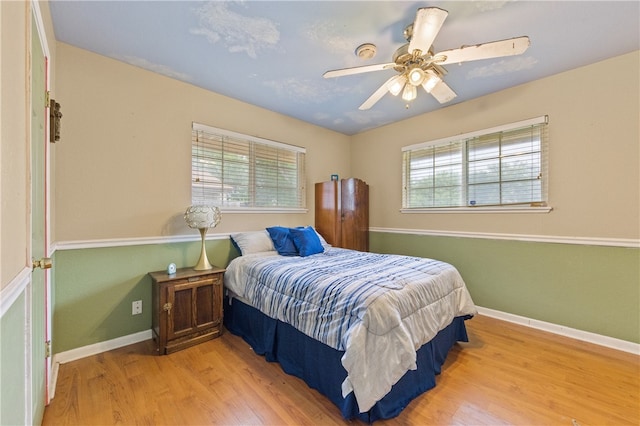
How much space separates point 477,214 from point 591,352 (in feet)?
5.06

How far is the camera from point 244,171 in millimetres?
3340

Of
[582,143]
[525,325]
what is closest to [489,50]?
[582,143]

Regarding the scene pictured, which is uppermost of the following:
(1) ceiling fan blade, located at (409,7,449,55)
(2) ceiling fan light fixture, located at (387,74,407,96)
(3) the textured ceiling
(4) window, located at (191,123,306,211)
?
(3) the textured ceiling

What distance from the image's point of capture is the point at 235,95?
10.2 ft

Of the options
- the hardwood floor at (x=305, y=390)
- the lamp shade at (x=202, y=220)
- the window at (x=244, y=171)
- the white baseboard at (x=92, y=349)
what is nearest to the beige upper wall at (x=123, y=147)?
the window at (x=244, y=171)

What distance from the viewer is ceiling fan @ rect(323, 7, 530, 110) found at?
1.54m

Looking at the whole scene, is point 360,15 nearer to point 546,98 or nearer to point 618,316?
point 546,98

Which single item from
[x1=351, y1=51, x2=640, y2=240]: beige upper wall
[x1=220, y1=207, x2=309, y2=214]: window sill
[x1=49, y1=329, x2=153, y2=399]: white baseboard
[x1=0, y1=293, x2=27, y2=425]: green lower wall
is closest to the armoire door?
[x1=220, y1=207, x2=309, y2=214]: window sill

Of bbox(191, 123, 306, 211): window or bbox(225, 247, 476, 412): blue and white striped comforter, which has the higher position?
bbox(191, 123, 306, 211): window

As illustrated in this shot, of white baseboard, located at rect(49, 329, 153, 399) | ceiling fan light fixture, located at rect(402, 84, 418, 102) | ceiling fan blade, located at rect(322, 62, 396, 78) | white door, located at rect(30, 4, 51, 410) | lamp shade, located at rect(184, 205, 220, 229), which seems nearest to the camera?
white door, located at rect(30, 4, 51, 410)

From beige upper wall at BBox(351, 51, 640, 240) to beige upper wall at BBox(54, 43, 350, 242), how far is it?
3060mm

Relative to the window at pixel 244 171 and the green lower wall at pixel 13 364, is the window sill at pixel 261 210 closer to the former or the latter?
the window at pixel 244 171

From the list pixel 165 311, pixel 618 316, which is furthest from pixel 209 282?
pixel 618 316

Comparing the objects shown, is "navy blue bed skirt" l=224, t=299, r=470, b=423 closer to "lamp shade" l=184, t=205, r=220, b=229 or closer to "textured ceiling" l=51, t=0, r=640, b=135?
"lamp shade" l=184, t=205, r=220, b=229
